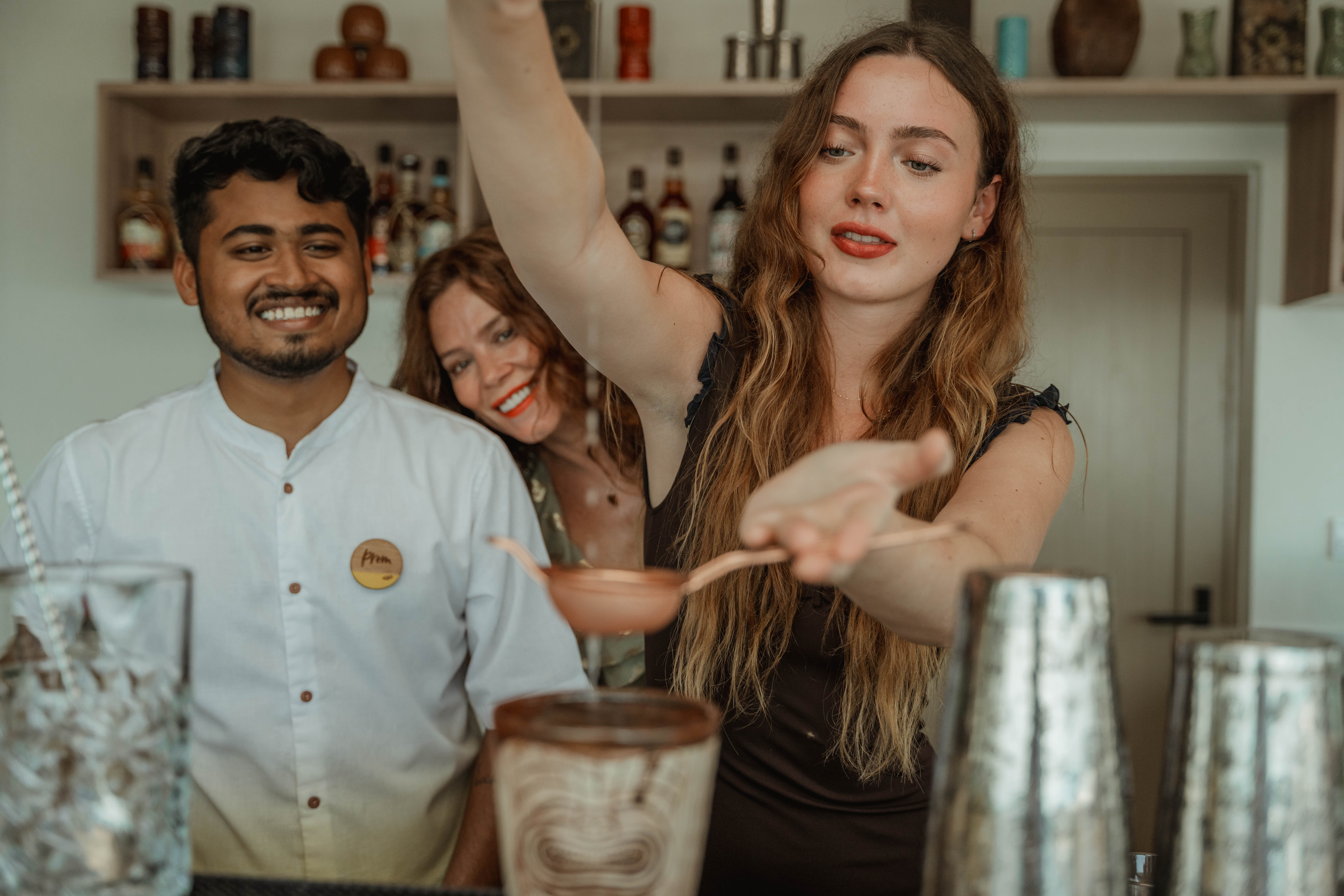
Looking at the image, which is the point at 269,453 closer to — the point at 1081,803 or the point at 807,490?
the point at 807,490

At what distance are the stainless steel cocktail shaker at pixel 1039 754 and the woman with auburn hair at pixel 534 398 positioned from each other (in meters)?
1.16

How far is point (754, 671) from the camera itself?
114cm

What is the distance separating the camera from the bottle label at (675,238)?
8.48 feet

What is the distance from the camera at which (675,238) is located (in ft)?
8.48

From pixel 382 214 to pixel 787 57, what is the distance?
1061 millimetres

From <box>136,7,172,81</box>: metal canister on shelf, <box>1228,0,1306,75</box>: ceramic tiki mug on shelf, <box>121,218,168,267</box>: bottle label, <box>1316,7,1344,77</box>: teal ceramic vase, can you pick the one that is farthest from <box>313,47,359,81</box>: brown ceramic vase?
<box>1316,7,1344,77</box>: teal ceramic vase

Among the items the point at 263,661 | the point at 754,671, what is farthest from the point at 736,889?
the point at 263,661

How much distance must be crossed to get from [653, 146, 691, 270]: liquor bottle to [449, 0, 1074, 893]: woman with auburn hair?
4.33 feet

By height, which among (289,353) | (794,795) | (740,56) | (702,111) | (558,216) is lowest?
(794,795)

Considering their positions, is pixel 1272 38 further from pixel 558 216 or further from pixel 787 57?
pixel 558 216

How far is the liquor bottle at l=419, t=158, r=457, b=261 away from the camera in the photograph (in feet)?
8.24

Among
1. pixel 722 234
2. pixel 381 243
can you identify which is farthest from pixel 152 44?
pixel 722 234

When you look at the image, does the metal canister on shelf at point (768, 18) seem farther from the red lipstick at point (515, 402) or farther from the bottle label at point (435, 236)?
the red lipstick at point (515, 402)

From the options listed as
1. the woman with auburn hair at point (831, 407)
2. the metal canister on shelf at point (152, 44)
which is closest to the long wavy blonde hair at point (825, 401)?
the woman with auburn hair at point (831, 407)
